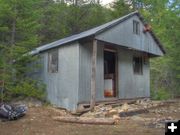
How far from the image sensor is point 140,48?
1745 centimetres

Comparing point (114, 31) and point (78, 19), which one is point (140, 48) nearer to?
point (114, 31)

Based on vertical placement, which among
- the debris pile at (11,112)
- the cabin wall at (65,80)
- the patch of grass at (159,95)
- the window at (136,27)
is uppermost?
the window at (136,27)

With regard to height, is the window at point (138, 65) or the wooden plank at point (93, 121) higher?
the window at point (138, 65)

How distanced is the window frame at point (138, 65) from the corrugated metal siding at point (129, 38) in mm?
1194

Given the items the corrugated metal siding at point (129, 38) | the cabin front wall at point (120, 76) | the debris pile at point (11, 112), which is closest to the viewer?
the debris pile at point (11, 112)

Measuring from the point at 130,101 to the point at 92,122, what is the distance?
7.58m

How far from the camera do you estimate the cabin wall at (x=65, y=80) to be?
14484mm

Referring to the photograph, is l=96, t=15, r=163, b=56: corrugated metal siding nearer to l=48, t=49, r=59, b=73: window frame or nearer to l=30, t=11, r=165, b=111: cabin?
l=30, t=11, r=165, b=111: cabin

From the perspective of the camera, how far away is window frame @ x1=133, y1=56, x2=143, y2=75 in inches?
754

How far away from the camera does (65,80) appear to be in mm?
15141

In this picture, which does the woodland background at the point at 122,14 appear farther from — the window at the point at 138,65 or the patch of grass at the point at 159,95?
the window at the point at 138,65

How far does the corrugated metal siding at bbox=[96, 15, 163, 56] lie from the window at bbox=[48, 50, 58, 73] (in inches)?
127

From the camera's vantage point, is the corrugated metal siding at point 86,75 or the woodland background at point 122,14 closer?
the corrugated metal siding at point 86,75

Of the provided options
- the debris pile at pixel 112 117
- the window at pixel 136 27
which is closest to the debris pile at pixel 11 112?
the debris pile at pixel 112 117
